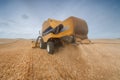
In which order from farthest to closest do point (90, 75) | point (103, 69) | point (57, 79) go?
point (103, 69) → point (90, 75) → point (57, 79)

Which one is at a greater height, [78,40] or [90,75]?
[78,40]

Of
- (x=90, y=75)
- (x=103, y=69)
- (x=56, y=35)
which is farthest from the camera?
(x=56, y=35)

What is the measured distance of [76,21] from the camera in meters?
4.18

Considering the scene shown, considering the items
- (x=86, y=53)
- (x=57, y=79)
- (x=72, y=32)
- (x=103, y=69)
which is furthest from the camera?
(x=86, y=53)

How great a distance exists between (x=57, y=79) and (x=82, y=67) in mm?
1371

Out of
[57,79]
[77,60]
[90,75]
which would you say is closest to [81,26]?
[77,60]

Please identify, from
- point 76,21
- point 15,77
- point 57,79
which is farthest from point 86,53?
point 15,77

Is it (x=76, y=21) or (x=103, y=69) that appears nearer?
(x=103, y=69)

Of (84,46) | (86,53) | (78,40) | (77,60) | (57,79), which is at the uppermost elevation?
(78,40)

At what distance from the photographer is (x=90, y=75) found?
304 cm

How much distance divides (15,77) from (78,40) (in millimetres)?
3222

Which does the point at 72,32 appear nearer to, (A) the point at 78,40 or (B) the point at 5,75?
(A) the point at 78,40

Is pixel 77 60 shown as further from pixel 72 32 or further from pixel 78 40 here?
pixel 72 32

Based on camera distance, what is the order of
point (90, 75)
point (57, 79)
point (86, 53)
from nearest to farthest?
point (57, 79), point (90, 75), point (86, 53)
